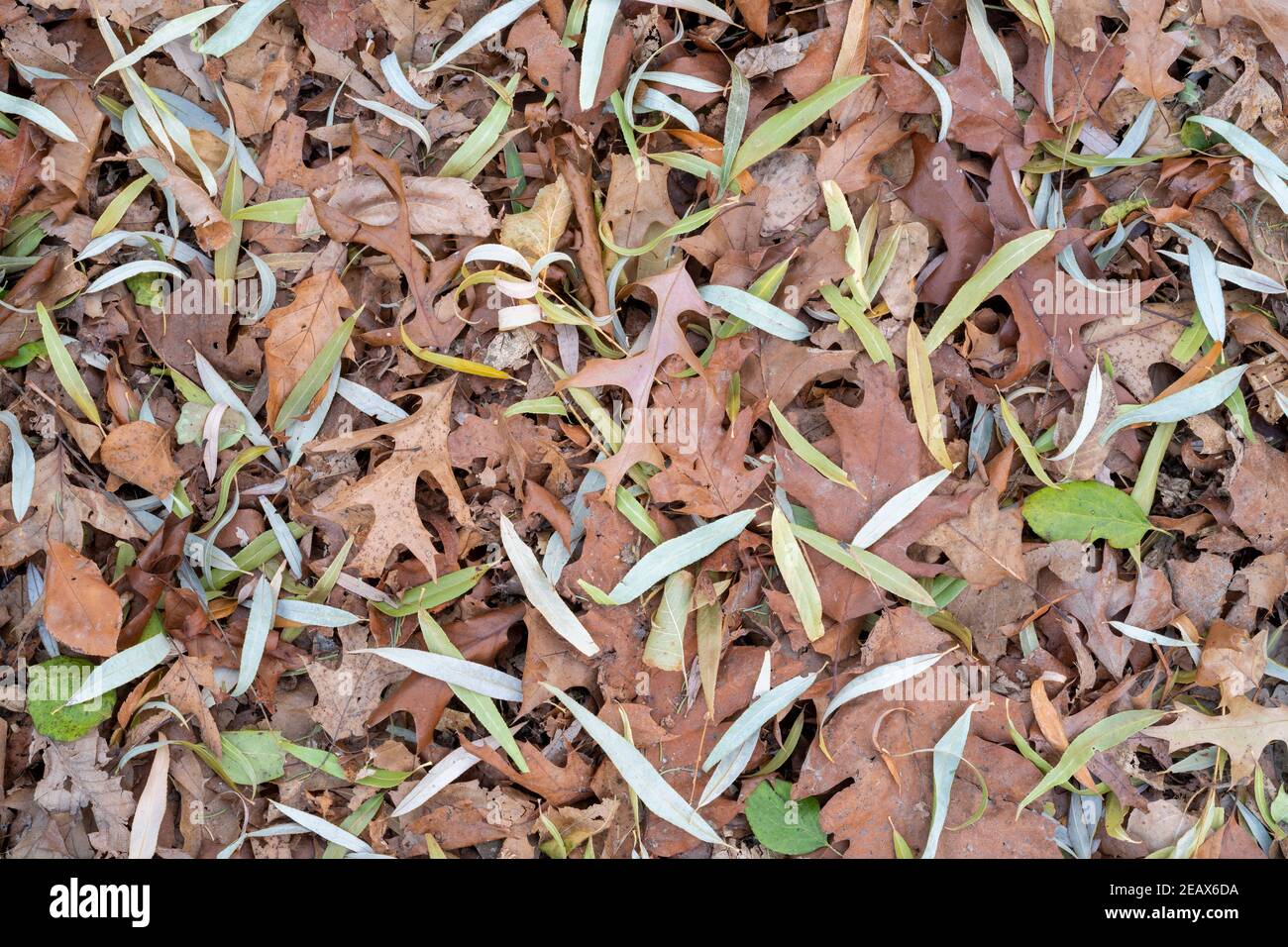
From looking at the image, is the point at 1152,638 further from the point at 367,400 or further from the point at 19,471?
the point at 19,471

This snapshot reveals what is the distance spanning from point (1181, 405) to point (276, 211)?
1.27 meters

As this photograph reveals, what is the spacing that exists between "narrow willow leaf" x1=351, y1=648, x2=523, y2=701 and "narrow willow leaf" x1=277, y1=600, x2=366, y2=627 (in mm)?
54

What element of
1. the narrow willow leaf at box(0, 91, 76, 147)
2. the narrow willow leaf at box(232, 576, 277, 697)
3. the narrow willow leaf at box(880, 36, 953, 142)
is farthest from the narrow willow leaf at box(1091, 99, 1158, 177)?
the narrow willow leaf at box(0, 91, 76, 147)

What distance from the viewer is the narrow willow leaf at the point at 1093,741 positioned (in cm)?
116

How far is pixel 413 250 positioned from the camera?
3.86ft

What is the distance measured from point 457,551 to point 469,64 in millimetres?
677

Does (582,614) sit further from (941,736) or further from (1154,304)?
(1154,304)

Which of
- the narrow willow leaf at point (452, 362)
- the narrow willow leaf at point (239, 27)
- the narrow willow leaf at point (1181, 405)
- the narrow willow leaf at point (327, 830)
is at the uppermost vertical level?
the narrow willow leaf at point (239, 27)

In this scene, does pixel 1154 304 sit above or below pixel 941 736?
above

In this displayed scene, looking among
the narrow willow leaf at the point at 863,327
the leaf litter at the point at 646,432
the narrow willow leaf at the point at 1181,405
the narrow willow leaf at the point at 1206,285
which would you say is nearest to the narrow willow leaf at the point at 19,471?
the leaf litter at the point at 646,432

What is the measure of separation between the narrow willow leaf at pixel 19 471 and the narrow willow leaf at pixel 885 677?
1.13 metres

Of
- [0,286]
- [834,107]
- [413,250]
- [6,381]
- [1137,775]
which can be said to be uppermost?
[834,107]

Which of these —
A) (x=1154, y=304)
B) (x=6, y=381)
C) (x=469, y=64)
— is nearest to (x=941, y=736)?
(x=1154, y=304)

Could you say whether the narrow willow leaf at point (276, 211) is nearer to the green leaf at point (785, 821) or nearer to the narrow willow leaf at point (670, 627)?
the narrow willow leaf at point (670, 627)
